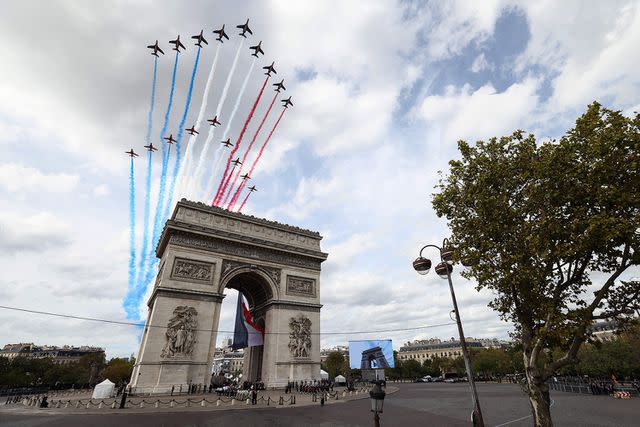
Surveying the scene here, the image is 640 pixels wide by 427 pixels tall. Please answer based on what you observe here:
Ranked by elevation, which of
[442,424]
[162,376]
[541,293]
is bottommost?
[442,424]

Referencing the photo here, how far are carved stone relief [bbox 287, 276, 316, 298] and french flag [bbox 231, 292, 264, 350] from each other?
4609 mm

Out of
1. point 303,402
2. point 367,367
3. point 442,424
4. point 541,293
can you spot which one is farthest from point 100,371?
point 541,293

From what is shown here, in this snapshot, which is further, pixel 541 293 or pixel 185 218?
pixel 185 218

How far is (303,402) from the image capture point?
22234 millimetres

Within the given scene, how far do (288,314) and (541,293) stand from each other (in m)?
24.6

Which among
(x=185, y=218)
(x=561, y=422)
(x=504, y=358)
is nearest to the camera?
(x=561, y=422)

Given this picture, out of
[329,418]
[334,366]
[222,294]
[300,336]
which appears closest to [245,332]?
[222,294]

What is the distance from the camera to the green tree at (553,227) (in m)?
9.65

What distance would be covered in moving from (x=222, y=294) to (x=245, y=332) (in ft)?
15.3

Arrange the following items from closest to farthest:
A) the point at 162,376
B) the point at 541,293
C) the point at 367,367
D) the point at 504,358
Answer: the point at 541,293, the point at 162,376, the point at 367,367, the point at 504,358

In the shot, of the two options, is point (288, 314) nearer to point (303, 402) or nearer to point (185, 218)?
point (303, 402)

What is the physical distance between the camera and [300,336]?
31.4 meters

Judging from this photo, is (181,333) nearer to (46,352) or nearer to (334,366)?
(334,366)

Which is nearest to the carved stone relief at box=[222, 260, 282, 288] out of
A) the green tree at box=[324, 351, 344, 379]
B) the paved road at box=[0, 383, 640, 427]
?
the paved road at box=[0, 383, 640, 427]
